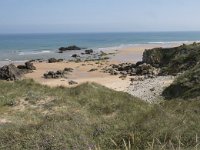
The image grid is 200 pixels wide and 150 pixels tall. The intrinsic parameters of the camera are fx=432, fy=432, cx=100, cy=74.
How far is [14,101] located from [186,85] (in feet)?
33.9

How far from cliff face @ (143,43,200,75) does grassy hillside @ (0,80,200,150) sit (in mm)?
15876

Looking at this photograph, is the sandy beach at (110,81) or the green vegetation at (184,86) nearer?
the green vegetation at (184,86)

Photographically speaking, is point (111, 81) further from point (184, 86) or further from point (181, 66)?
point (184, 86)

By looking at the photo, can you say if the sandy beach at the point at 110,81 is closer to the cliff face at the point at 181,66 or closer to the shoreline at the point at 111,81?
the shoreline at the point at 111,81

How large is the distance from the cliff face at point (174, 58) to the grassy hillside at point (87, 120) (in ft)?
52.1

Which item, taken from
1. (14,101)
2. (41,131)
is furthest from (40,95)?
(41,131)

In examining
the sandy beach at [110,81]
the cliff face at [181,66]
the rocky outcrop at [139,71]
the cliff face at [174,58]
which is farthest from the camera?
the rocky outcrop at [139,71]

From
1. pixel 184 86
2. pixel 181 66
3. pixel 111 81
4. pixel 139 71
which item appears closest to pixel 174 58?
pixel 139 71

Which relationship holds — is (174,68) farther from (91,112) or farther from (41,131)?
(41,131)

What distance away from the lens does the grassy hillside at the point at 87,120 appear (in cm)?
898

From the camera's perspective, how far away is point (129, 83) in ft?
105

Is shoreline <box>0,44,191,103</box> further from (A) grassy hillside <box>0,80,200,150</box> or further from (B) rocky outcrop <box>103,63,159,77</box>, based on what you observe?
(A) grassy hillside <box>0,80,200,150</box>

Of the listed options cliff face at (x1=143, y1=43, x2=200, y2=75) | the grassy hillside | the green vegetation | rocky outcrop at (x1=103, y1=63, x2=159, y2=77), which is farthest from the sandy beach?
the grassy hillside

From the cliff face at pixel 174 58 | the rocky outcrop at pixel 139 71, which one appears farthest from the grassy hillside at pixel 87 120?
the rocky outcrop at pixel 139 71
